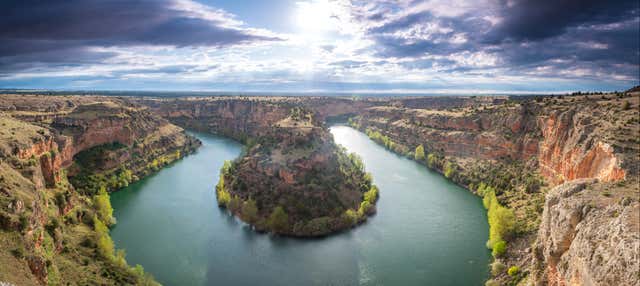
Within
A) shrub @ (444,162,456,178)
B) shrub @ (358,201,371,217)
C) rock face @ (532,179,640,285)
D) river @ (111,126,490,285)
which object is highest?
rock face @ (532,179,640,285)

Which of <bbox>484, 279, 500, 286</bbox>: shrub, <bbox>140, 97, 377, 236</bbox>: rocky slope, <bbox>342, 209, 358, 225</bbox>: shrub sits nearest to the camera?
<bbox>484, 279, 500, 286</bbox>: shrub

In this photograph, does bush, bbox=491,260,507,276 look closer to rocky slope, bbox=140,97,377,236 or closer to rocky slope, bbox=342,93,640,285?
rocky slope, bbox=342,93,640,285

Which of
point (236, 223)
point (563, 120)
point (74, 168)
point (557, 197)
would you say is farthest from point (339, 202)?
point (74, 168)

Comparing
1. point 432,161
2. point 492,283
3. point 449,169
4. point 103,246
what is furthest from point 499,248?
point 103,246

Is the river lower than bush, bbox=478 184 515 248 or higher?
lower

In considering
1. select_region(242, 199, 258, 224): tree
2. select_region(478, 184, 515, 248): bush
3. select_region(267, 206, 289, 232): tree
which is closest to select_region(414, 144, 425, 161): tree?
select_region(478, 184, 515, 248): bush

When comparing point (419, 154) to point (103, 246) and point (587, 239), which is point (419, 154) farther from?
point (103, 246)
